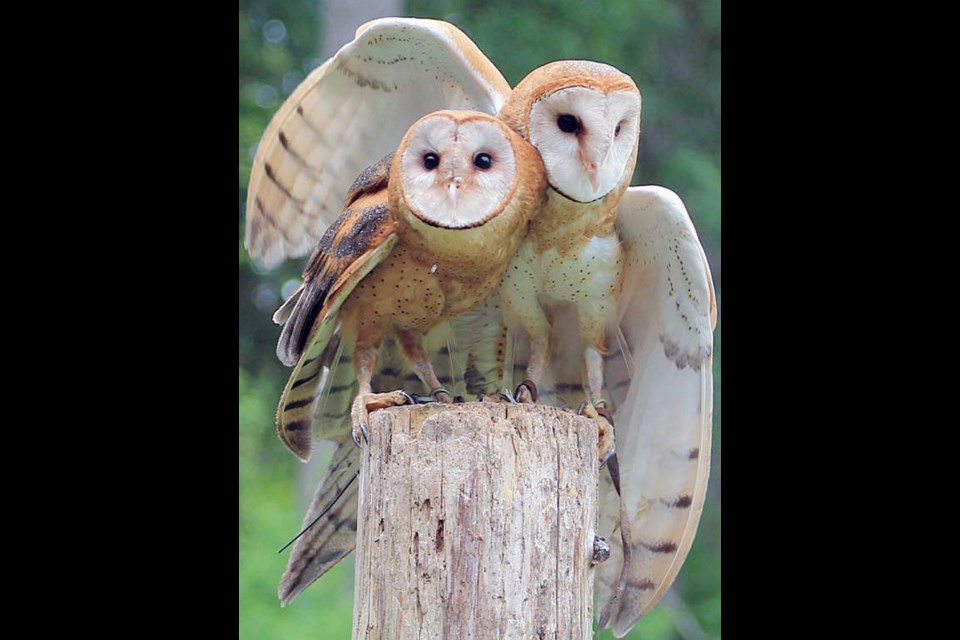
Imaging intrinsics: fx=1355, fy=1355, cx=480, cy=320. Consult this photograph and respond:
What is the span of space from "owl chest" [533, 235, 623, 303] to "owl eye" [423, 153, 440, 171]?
1.20 feet

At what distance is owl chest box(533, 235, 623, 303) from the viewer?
2.93 metres

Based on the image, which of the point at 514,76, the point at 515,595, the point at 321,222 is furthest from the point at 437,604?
the point at 514,76

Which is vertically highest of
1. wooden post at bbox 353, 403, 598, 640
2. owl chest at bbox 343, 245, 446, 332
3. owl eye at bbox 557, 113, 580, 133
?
owl eye at bbox 557, 113, 580, 133

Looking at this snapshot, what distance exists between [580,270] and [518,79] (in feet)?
11.3

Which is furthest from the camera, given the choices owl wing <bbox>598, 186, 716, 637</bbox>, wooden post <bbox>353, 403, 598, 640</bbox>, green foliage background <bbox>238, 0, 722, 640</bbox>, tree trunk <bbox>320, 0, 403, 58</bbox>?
green foliage background <bbox>238, 0, 722, 640</bbox>

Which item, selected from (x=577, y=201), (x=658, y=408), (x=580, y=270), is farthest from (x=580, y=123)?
(x=658, y=408)

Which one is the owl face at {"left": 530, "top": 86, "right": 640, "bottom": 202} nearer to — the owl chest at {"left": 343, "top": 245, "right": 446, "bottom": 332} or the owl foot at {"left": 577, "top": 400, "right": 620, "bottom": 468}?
the owl chest at {"left": 343, "top": 245, "right": 446, "bottom": 332}

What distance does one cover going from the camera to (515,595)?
2381 millimetres

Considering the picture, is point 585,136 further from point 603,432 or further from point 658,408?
point 658,408

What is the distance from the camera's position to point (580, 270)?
2.98m

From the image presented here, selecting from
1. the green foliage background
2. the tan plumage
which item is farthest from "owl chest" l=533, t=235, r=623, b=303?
the green foliage background

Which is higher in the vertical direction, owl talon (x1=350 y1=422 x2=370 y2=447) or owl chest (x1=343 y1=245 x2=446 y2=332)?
owl chest (x1=343 y1=245 x2=446 y2=332)

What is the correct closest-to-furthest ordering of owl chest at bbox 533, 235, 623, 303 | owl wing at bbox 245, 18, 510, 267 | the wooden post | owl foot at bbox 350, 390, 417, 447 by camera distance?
the wooden post
owl foot at bbox 350, 390, 417, 447
owl chest at bbox 533, 235, 623, 303
owl wing at bbox 245, 18, 510, 267

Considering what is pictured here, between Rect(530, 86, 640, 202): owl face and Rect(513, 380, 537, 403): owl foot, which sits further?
Rect(513, 380, 537, 403): owl foot
